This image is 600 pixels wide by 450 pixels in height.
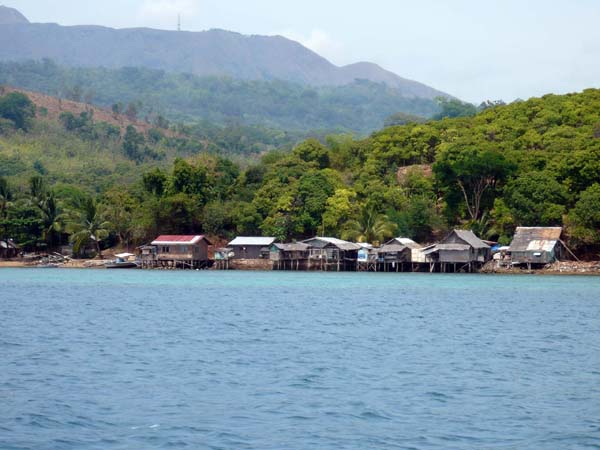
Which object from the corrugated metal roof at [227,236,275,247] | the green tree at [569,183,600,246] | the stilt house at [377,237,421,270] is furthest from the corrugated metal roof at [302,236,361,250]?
the green tree at [569,183,600,246]

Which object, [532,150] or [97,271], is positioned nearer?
[97,271]

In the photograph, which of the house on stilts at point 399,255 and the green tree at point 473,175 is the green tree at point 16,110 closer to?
the green tree at point 473,175

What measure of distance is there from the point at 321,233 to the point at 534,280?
21605 mm

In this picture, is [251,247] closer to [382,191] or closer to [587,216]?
[382,191]

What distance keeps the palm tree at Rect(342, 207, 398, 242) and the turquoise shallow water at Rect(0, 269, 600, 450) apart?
34.4 m

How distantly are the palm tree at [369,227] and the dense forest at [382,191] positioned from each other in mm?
85

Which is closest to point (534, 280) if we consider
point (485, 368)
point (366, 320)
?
point (366, 320)

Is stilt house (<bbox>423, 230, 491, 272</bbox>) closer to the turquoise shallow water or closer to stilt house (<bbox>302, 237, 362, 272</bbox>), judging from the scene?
stilt house (<bbox>302, 237, 362, 272</bbox>)

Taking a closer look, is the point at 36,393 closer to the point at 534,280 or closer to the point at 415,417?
the point at 415,417

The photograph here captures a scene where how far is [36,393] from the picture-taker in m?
18.5

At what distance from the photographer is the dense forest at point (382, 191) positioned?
2820 inches

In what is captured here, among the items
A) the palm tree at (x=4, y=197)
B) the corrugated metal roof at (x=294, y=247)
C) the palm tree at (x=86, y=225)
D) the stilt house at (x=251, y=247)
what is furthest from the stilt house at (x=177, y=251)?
the palm tree at (x=4, y=197)

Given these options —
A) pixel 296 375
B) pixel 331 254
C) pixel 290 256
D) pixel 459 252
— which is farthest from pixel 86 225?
pixel 296 375

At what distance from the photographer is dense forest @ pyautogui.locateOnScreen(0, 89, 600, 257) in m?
71.6
